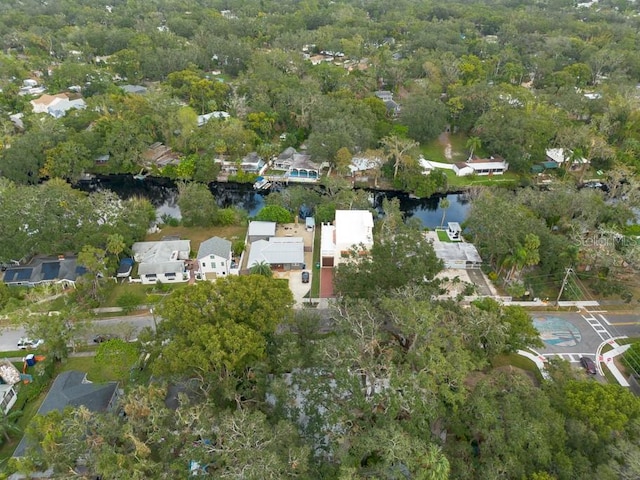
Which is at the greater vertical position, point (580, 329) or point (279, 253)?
point (279, 253)

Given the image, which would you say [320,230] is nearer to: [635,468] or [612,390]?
[612,390]

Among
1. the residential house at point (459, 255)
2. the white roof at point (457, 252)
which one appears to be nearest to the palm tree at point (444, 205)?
the white roof at point (457, 252)

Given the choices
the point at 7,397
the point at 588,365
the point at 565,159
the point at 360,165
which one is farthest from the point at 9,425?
the point at 565,159

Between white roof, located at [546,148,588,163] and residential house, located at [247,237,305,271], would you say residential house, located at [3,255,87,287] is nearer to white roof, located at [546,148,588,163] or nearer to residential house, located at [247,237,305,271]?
residential house, located at [247,237,305,271]

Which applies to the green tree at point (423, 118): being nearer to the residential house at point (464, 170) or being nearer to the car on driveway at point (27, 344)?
the residential house at point (464, 170)

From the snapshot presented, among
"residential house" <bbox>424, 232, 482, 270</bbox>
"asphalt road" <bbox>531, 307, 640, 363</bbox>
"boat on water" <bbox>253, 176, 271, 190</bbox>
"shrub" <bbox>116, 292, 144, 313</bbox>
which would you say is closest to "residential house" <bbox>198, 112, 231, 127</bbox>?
"boat on water" <bbox>253, 176, 271, 190</bbox>

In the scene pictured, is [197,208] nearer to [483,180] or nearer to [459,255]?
[459,255]
